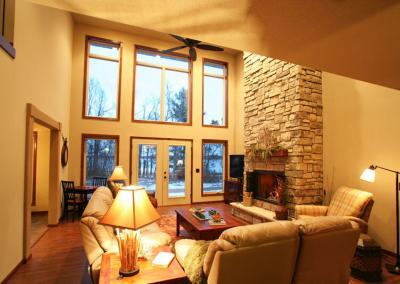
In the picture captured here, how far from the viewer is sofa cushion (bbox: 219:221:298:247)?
1.70 metres

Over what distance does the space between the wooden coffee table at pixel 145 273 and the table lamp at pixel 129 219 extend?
5 cm

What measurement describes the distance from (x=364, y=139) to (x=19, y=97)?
5215mm

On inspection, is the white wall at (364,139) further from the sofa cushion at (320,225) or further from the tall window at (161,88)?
the tall window at (161,88)

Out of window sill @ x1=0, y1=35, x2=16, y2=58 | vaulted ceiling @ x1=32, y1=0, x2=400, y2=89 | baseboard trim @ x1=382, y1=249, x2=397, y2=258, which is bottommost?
baseboard trim @ x1=382, y1=249, x2=397, y2=258

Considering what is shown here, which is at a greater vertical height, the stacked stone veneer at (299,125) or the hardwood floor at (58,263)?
the stacked stone veneer at (299,125)

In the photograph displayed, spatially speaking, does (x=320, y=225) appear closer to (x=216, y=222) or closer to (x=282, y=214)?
(x=216, y=222)

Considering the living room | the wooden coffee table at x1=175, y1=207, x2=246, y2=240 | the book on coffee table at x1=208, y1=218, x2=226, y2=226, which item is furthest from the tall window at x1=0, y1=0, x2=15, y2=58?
the book on coffee table at x1=208, y1=218, x2=226, y2=226

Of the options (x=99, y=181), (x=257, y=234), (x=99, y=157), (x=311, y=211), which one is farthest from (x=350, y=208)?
(x=99, y=157)

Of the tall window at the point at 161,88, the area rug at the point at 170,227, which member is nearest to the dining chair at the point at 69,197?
the area rug at the point at 170,227

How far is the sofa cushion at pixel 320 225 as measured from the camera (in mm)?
1959

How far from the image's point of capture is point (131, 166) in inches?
272

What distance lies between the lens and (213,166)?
7957 mm

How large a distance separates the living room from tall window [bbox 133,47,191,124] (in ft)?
0.14

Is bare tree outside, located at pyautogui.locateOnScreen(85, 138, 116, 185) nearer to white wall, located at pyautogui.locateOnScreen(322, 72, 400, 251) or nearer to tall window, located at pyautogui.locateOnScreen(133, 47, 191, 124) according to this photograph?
tall window, located at pyautogui.locateOnScreen(133, 47, 191, 124)
